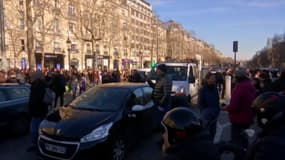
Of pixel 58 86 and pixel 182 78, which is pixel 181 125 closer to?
pixel 58 86

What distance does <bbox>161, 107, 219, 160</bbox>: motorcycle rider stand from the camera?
1.80m

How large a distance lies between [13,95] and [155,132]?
12.8 ft

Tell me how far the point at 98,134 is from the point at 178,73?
338 inches

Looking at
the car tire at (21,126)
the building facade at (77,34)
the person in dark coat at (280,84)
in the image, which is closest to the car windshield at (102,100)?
the car tire at (21,126)

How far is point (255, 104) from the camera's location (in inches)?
82.3

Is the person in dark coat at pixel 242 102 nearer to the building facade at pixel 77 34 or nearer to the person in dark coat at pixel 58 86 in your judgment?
the person in dark coat at pixel 58 86

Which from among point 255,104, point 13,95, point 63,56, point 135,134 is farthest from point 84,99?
point 63,56

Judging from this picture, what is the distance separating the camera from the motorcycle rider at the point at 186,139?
180cm

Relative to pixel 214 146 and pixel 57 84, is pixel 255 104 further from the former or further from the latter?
pixel 57 84

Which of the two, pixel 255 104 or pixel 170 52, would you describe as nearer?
pixel 255 104

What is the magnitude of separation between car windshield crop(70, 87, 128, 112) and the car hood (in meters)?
0.25

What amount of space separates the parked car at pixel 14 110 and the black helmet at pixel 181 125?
254 inches

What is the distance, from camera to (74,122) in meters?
5.24

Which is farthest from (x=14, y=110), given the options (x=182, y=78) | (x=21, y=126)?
(x=182, y=78)
